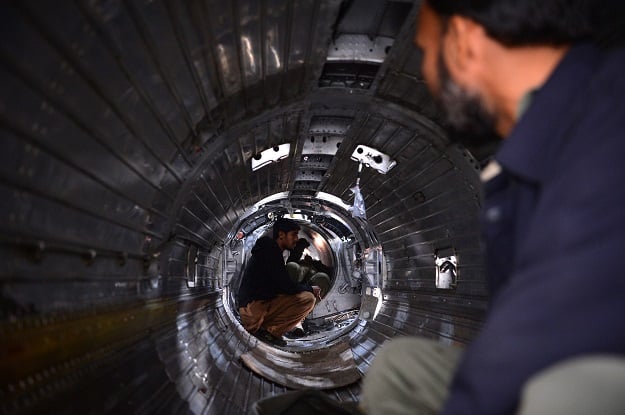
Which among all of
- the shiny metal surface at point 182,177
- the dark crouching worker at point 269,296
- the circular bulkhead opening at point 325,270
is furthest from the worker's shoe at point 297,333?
the shiny metal surface at point 182,177

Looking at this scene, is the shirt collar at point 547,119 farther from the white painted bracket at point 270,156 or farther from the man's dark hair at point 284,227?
the man's dark hair at point 284,227

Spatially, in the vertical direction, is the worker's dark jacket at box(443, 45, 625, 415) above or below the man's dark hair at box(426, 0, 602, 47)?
below

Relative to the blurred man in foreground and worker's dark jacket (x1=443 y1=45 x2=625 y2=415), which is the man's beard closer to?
the blurred man in foreground

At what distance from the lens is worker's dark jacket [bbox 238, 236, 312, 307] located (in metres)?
7.08

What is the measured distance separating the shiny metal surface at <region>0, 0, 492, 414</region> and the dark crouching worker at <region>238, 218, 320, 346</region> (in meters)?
1.22

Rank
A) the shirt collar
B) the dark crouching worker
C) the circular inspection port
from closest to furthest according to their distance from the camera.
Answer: the shirt collar, the circular inspection port, the dark crouching worker

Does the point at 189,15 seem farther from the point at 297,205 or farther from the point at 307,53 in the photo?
the point at 297,205

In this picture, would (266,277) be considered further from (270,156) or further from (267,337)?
(270,156)

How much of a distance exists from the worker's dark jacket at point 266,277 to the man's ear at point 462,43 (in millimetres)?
5761

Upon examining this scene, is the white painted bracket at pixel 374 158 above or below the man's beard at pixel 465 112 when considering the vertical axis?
above

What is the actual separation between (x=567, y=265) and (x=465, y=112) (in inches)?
32.2

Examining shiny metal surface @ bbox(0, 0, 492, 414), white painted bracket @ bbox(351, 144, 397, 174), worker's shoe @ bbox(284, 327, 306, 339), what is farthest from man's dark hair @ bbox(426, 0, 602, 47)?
worker's shoe @ bbox(284, 327, 306, 339)

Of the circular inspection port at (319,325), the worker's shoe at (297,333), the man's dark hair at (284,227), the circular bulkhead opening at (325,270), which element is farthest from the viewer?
the circular bulkhead opening at (325,270)

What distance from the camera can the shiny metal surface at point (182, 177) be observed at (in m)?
1.49
